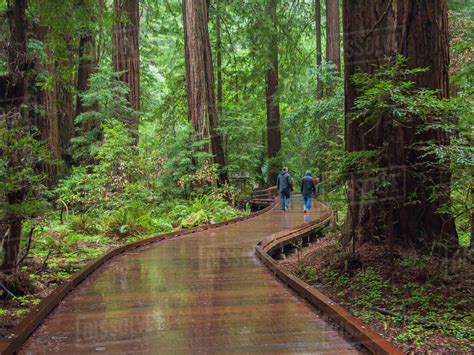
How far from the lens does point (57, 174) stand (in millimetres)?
15336

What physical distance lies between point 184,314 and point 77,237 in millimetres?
6069

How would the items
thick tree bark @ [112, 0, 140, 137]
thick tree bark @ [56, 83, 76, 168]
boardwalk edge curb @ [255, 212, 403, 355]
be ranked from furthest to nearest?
1. thick tree bark @ [56, 83, 76, 168]
2. thick tree bark @ [112, 0, 140, 137]
3. boardwalk edge curb @ [255, 212, 403, 355]

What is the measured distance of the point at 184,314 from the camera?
15.1 feet

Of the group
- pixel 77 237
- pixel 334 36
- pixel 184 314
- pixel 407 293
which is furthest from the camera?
pixel 334 36

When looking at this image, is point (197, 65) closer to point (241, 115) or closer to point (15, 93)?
point (241, 115)

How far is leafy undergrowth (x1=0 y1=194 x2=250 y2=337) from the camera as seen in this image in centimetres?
523

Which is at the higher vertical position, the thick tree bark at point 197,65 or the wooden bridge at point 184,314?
the thick tree bark at point 197,65

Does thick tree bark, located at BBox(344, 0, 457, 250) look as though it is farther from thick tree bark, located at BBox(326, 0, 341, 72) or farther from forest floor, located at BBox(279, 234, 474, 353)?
thick tree bark, located at BBox(326, 0, 341, 72)

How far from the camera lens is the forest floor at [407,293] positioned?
3885 mm

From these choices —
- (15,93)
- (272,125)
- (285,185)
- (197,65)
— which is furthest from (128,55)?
(272,125)

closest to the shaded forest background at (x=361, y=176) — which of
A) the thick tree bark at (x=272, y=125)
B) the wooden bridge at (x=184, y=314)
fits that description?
the wooden bridge at (x=184, y=314)

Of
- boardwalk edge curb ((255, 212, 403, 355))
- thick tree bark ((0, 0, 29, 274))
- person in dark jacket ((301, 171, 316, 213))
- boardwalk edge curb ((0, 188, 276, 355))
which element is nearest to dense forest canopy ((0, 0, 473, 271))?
thick tree bark ((0, 0, 29, 274))

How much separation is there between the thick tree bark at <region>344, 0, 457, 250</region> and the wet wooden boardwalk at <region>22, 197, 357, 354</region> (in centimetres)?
153

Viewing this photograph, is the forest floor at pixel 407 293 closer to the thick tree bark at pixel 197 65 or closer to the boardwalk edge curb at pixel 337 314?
the boardwalk edge curb at pixel 337 314
